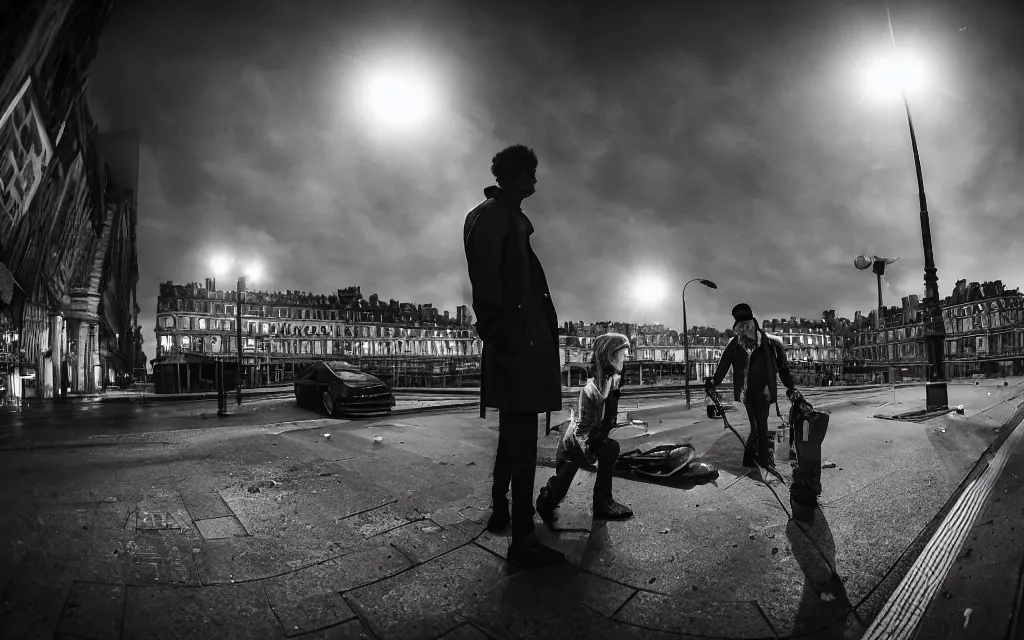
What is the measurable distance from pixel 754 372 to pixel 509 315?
4319 mm

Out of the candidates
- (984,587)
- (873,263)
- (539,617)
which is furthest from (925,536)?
(873,263)

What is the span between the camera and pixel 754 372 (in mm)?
5551

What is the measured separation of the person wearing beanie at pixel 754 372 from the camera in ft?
16.8

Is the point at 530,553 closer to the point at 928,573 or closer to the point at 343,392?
the point at 928,573

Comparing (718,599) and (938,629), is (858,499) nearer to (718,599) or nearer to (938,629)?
(938,629)

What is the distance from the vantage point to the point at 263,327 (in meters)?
84.6

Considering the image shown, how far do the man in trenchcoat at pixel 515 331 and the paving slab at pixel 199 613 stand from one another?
3.99ft

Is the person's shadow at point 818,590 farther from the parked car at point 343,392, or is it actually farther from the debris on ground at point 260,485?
the parked car at point 343,392

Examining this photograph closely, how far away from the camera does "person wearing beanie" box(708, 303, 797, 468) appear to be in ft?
16.8

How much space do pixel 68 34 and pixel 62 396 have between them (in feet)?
57.2

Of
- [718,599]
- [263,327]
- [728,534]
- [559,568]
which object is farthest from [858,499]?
[263,327]

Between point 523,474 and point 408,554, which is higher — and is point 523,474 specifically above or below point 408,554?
above

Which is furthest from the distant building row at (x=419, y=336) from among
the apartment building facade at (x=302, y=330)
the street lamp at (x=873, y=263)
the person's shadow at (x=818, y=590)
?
the person's shadow at (x=818, y=590)

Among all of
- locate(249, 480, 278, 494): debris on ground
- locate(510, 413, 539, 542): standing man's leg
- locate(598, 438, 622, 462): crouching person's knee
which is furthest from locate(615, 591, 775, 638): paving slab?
locate(249, 480, 278, 494): debris on ground
